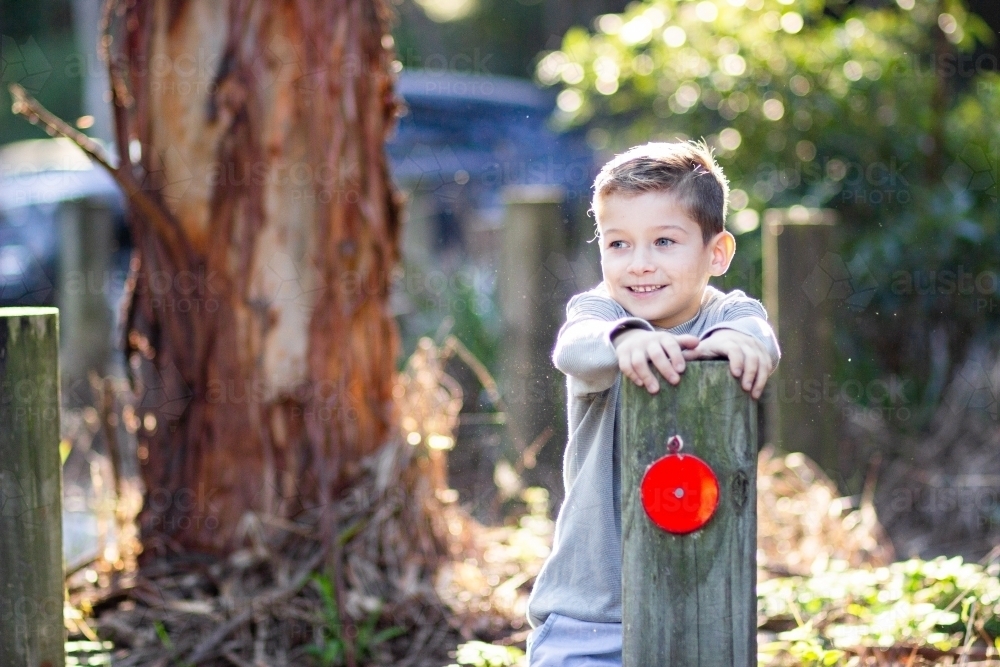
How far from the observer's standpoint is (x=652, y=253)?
1.91 meters

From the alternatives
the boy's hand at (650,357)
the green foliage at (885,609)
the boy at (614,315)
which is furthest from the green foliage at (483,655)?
the boy's hand at (650,357)

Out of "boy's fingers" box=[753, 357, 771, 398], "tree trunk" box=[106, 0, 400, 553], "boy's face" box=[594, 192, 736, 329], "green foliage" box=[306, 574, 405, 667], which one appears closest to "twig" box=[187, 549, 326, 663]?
"green foliage" box=[306, 574, 405, 667]

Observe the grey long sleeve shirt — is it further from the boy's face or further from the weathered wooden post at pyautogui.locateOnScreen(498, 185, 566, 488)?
the weathered wooden post at pyautogui.locateOnScreen(498, 185, 566, 488)

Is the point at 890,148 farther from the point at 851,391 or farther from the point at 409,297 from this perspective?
the point at 409,297

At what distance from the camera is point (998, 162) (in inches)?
223

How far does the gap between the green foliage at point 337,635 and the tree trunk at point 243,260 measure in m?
0.35

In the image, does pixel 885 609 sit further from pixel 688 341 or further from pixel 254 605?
pixel 254 605

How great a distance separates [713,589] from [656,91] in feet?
14.4

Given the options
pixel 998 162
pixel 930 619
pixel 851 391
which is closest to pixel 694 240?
pixel 930 619

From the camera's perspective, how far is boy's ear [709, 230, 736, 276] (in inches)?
78.0

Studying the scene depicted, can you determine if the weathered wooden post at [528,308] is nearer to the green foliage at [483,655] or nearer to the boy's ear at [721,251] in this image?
the green foliage at [483,655]

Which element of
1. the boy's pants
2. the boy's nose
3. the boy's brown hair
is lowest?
the boy's pants

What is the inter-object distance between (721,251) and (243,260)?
1.97 meters

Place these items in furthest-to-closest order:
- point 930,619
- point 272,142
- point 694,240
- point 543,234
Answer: point 543,234
point 272,142
point 930,619
point 694,240
